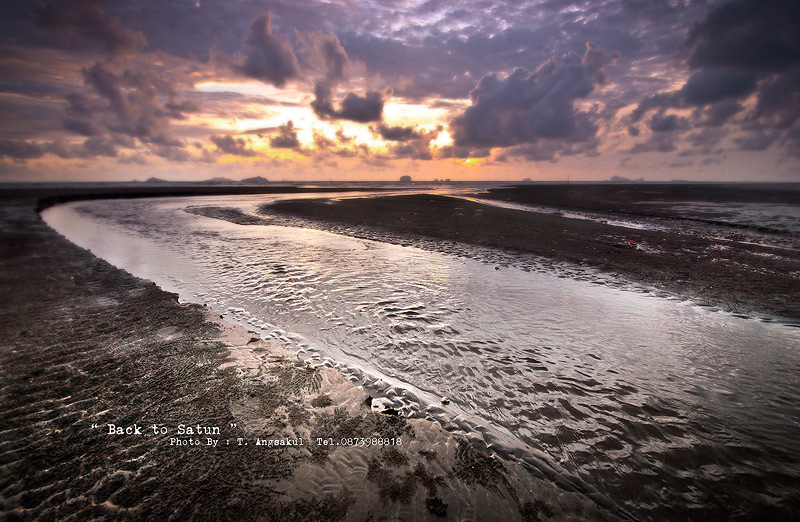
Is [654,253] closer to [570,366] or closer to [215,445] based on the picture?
[570,366]

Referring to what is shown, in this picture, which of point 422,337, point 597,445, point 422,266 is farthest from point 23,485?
point 422,266

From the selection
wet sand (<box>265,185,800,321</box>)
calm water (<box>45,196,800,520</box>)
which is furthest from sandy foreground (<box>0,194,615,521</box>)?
wet sand (<box>265,185,800,321</box>)

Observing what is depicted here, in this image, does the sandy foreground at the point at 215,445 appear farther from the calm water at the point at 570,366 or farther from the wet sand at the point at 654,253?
the wet sand at the point at 654,253

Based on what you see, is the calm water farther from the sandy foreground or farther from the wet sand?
the wet sand

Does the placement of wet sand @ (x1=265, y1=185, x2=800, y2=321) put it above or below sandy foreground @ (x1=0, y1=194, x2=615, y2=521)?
above

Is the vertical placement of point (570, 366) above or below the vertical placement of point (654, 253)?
below

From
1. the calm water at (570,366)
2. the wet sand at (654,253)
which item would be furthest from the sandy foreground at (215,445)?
the wet sand at (654,253)

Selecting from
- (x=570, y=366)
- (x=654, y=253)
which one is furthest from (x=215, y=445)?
(x=654, y=253)

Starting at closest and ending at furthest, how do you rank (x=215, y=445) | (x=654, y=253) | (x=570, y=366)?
(x=215, y=445)
(x=570, y=366)
(x=654, y=253)
